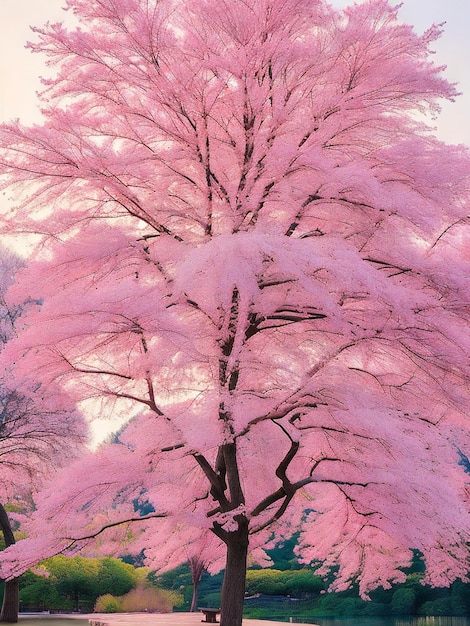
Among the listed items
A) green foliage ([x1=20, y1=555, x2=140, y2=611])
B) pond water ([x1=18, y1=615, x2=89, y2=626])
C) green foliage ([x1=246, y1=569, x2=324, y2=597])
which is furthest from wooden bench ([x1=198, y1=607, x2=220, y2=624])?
green foliage ([x1=246, y1=569, x2=324, y2=597])

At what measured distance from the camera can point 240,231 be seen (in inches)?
389

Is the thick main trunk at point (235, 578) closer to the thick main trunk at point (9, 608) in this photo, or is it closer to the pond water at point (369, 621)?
the pond water at point (369, 621)

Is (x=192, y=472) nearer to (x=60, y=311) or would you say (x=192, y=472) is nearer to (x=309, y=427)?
(x=309, y=427)

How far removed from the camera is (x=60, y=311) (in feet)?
32.0

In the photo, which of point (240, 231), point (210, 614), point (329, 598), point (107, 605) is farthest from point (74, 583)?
point (240, 231)

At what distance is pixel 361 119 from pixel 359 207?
52.4 inches

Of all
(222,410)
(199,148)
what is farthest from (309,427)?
(199,148)

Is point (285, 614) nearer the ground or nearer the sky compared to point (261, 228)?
nearer the ground

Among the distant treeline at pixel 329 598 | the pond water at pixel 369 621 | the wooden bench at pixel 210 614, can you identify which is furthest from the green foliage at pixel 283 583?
the wooden bench at pixel 210 614

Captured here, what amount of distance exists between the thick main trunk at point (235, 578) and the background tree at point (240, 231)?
2 cm

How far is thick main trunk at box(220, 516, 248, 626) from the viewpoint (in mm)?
11359

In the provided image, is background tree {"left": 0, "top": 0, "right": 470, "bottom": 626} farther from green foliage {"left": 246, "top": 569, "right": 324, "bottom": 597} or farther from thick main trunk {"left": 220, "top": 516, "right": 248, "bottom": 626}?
green foliage {"left": 246, "top": 569, "right": 324, "bottom": 597}

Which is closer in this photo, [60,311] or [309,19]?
[60,311]

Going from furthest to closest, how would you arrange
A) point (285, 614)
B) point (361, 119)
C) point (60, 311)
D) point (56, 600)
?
1. point (285, 614)
2. point (56, 600)
3. point (361, 119)
4. point (60, 311)
